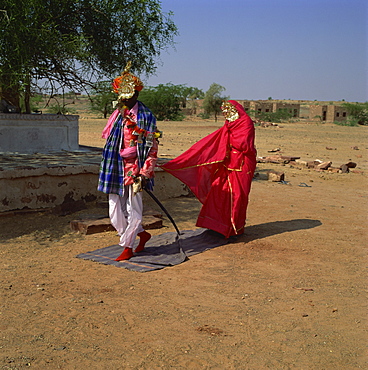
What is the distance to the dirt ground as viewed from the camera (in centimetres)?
315

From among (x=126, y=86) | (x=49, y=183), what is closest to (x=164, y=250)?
(x=126, y=86)

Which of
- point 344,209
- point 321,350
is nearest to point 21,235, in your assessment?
point 321,350

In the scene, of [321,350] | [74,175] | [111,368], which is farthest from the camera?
[74,175]

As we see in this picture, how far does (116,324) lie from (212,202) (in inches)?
114

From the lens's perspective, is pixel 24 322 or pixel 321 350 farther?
pixel 24 322

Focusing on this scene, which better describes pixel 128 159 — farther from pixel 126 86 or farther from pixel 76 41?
pixel 76 41

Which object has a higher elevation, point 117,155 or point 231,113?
point 231,113

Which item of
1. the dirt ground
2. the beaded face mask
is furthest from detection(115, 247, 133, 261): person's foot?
the beaded face mask

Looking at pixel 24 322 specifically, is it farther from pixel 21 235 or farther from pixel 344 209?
pixel 344 209

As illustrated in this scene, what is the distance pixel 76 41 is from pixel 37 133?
2.35 meters

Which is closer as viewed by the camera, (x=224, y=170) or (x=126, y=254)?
(x=126, y=254)

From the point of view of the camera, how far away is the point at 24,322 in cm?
359

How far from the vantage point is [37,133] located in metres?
10.1

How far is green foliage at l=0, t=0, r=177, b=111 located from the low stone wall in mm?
594
